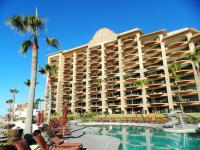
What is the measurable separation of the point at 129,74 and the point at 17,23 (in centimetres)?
5697

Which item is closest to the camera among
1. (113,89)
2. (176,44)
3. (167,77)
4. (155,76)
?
(176,44)

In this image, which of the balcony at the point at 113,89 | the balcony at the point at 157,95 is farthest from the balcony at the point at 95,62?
the balcony at the point at 157,95

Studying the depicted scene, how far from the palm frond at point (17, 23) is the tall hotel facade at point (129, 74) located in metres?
46.6

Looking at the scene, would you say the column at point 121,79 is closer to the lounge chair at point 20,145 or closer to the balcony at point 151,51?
the balcony at point 151,51

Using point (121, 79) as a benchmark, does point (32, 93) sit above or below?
below

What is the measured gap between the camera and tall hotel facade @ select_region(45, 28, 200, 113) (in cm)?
5794

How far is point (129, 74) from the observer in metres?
69.9

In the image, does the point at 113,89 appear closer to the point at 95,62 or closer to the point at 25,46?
the point at 95,62

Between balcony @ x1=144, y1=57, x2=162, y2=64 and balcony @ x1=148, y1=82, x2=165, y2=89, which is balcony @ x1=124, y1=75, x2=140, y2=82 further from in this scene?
Result: balcony @ x1=144, y1=57, x2=162, y2=64

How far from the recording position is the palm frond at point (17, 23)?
1575 centimetres

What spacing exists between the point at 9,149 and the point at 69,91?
78815 millimetres

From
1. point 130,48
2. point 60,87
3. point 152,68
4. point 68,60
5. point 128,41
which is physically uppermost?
point 128,41

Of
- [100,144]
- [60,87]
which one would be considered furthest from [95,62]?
[100,144]

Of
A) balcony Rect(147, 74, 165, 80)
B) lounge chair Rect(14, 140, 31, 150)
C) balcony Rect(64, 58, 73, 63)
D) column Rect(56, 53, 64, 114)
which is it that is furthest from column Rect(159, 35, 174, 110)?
lounge chair Rect(14, 140, 31, 150)
